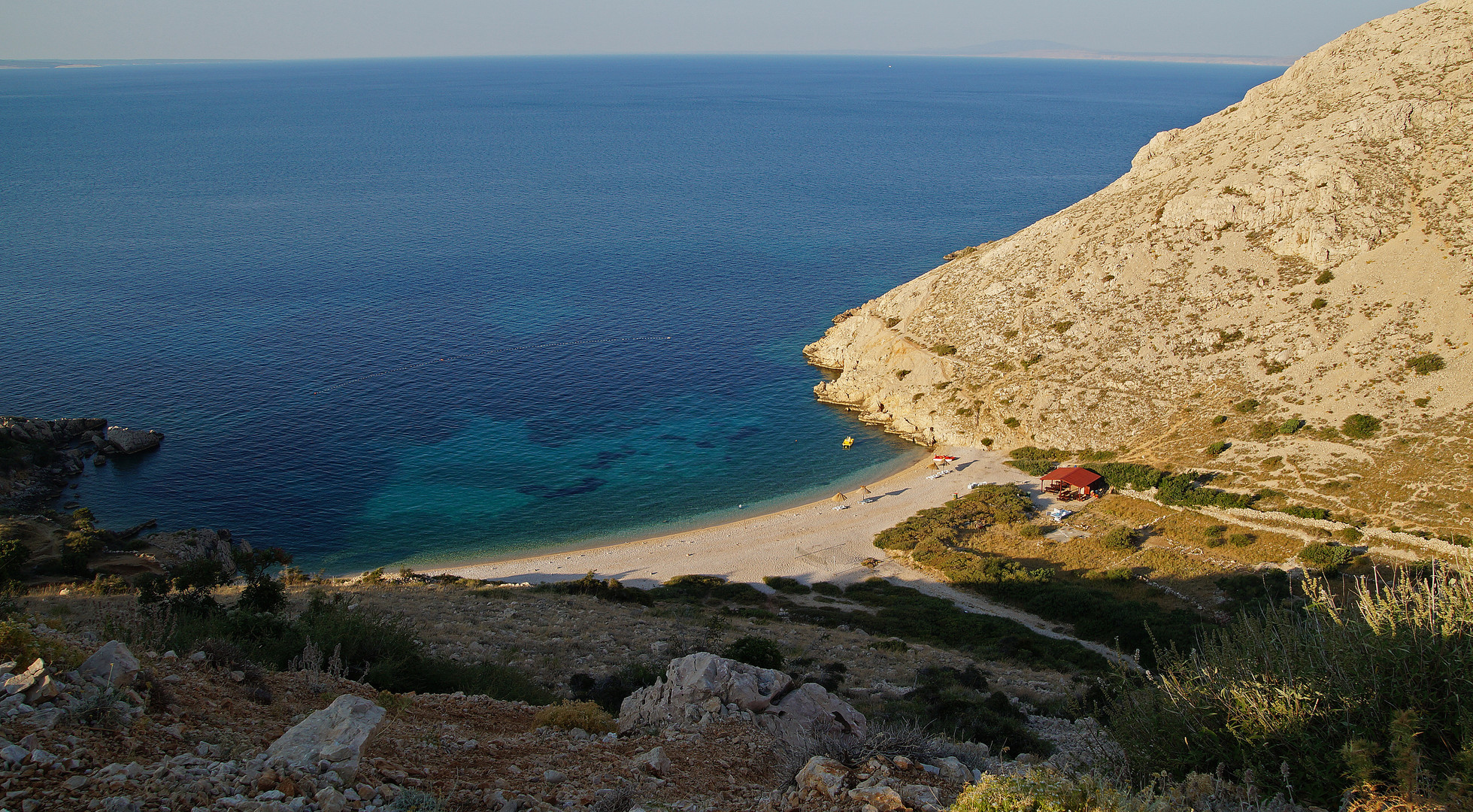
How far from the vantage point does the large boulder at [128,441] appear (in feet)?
206

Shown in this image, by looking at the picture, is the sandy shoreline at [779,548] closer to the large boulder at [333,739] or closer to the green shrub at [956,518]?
Answer: the green shrub at [956,518]

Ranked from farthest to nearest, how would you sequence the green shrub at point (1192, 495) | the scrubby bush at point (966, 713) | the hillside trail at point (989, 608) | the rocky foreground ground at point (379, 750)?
the green shrub at point (1192, 495) < the hillside trail at point (989, 608) < the scrubby bush at point (966, 713) < the rocky foreground ground at point (379, 750)

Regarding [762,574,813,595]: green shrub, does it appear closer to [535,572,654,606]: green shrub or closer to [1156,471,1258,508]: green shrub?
[535,572,654,606]: green shrub

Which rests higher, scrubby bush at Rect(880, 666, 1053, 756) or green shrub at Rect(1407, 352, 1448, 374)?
green shrub at Rect(1407, 352, 1448, 374)

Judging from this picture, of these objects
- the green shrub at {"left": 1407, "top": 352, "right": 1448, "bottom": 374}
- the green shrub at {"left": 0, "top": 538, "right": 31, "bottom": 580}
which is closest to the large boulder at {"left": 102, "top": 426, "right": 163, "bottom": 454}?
the green shrub at {"left": 0, "top": 538, "right": 31, "bottom": 580}

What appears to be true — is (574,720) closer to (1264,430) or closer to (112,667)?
(112,667)

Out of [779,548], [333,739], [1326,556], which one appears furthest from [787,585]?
[333,739]

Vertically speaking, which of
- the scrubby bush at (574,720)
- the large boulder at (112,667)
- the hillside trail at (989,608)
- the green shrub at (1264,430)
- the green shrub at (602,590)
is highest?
the large boulder at (112,667)

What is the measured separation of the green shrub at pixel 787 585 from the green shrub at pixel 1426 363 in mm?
41406

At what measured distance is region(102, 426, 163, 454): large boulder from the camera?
62.7 meters

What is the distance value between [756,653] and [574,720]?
28.6ft

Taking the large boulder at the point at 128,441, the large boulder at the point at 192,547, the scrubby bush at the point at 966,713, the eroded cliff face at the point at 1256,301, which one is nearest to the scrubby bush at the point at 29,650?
the scrubby bush at the point at 966,713

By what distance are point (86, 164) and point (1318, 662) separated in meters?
238

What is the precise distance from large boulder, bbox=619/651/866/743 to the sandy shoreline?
30.5 m
